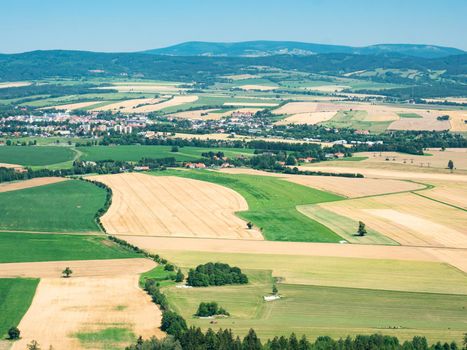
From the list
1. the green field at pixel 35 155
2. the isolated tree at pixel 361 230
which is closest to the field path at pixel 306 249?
the isolated tree at pixel 361 230

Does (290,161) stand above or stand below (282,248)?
below

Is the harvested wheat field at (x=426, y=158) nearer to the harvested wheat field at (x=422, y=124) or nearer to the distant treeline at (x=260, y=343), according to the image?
the harvested wheat field at (x=422, y=124)

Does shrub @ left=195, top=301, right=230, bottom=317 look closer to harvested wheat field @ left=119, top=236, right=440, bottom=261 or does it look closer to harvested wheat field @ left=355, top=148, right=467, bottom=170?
harvested wheat field @ left=119, top=236, right=440, bottom=261

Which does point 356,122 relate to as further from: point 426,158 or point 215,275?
point 215,275

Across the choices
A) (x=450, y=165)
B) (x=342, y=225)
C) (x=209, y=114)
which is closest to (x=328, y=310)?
(x=342, y=225)

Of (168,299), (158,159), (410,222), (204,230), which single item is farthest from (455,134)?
(168,299)

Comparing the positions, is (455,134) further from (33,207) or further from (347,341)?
(347,341)
